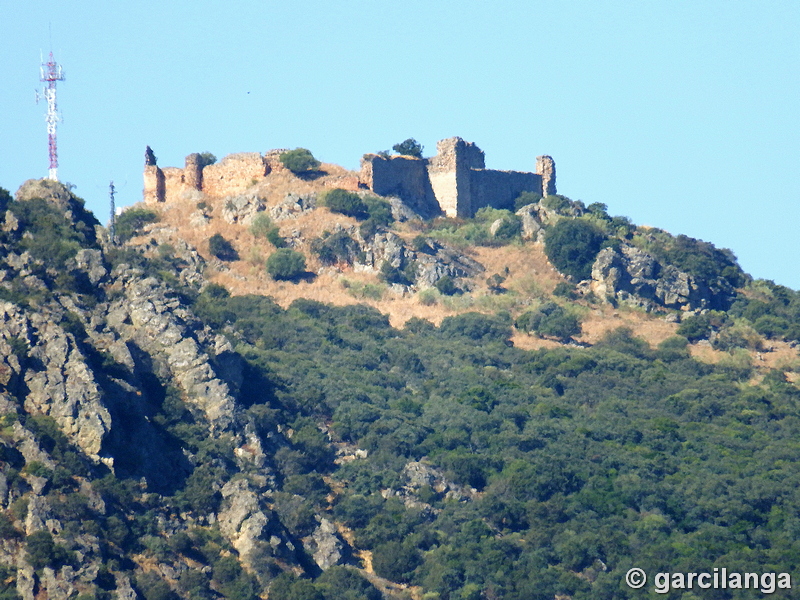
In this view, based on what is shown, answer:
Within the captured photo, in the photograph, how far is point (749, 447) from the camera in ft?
170

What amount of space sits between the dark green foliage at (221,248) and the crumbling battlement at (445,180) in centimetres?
706

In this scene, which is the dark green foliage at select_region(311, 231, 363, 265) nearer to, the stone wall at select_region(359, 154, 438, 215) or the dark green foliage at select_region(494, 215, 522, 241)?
the stone wall at select_region(359, 154, 438, 215)

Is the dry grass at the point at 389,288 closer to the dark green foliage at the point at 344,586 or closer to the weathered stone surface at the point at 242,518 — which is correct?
the weathered stone surface at the point at 242,518

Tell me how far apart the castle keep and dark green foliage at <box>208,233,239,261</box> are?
3777mm

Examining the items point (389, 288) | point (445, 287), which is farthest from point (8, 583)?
point (445, 287)

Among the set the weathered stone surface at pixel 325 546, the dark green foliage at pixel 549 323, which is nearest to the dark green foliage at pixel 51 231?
the weathered stone surface at pixel 325 546

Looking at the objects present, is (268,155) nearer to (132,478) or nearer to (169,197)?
(169,197)

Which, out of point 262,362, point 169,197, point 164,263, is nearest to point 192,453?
point 262,362

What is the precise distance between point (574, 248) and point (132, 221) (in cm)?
1731

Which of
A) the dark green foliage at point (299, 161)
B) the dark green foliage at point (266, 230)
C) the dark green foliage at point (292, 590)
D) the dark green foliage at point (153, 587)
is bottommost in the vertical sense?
the dark green foliage at point (292, 590)

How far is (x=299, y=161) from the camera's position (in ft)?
217

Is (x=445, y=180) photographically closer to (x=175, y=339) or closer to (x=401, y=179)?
(x=401, y=179)

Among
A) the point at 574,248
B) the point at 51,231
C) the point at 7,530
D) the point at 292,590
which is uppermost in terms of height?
the point at 51,231

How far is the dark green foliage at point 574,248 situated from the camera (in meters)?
64.4
